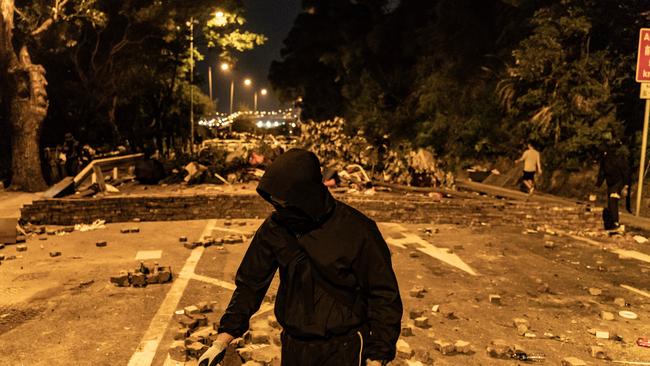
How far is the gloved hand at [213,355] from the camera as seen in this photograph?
2801 millimetres

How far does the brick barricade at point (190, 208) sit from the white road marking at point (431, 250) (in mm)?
963

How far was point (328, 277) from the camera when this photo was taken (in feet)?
8.66

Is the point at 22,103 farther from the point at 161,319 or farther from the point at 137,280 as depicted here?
the point at 161,319

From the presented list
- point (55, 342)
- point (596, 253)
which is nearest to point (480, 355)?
point (55, 342)

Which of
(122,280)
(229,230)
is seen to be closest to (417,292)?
(122,280)

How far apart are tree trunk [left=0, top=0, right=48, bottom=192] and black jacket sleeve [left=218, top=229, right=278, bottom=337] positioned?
1520cm

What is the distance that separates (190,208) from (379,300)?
9897 millimetres

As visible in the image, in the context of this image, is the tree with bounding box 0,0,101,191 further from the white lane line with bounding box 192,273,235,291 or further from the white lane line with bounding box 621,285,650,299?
the white lane line with bounding box 621,285,650,299

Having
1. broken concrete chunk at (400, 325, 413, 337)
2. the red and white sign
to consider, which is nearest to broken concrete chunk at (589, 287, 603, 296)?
broken concrete chunk at (400, 325, 413, 337)

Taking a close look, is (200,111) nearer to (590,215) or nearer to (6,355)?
(590,215)

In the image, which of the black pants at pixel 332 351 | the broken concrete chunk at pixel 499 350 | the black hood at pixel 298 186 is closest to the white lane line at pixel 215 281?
the broken concrete chunk at pixel 499 350

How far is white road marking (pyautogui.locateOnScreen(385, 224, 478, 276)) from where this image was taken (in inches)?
332

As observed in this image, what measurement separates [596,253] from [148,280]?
6.90m

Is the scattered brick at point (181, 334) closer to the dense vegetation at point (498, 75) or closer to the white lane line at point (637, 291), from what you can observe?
the white lane line at point (637, 291)
